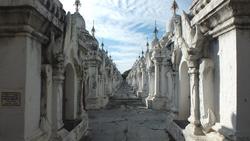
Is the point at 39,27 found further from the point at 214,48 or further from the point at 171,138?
the point at 171,138

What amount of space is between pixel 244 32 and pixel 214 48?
4.45 ft

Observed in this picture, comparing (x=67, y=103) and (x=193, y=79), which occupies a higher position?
(x=193, y=79)

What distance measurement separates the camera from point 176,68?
11258 millimetres

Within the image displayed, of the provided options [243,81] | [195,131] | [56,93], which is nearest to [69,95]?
[56,93]

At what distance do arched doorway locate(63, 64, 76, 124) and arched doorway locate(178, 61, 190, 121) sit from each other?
11.4 feet

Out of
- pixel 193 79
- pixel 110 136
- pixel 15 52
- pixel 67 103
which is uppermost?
pixel 15 52

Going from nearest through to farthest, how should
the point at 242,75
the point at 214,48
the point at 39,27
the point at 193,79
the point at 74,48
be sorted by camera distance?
the point at 242,75, the point at 39,27, the point at 214,48, the point at 193,79, the point at 74,48

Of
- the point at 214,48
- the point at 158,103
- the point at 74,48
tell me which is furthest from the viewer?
the point at 158,103

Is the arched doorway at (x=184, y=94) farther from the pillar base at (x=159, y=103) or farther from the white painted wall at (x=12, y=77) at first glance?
the pillar base at (x=159, y=103)

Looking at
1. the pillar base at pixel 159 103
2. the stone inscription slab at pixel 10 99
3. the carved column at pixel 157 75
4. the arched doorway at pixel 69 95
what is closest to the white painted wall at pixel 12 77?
the stone inscription slab at pixel 10 99

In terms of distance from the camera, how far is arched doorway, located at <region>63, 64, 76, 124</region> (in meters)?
10.6

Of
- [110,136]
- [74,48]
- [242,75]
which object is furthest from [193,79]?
[110,136]

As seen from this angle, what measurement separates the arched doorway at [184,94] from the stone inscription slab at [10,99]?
18.9ft

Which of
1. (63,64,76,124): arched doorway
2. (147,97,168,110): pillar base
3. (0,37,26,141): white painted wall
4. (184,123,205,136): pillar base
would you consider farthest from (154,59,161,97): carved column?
(0,37,26,141): white painted wall
